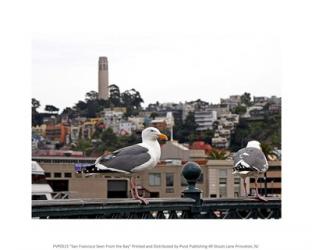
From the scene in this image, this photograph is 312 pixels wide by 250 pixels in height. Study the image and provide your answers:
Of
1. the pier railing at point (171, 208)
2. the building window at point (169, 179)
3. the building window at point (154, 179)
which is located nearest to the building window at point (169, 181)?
the building window at point (169, 179)

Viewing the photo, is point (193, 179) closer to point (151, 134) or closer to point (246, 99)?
point (151, 134)

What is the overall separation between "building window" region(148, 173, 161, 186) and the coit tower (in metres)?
8.94

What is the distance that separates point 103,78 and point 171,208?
7105 cm

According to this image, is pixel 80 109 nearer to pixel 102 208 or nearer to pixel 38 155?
pixel 38 155

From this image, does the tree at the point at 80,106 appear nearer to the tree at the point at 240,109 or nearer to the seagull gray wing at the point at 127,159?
the tree at the point at 240,109

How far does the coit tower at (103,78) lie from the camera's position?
5640 cm

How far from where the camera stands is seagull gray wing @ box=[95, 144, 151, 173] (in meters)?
7.12

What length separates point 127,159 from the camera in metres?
7.15

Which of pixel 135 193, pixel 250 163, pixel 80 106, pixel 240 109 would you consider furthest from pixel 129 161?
pixel 240 109

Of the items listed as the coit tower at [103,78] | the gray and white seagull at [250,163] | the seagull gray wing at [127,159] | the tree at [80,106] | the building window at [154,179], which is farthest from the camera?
the tree at [80,106]

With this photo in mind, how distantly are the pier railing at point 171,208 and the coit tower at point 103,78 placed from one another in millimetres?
44721

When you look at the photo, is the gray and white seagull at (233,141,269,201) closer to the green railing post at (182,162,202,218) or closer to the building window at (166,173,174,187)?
the green railing post at (182,162,202,218)

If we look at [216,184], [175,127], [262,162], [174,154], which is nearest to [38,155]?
[174,154]

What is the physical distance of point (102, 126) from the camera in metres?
99.1
